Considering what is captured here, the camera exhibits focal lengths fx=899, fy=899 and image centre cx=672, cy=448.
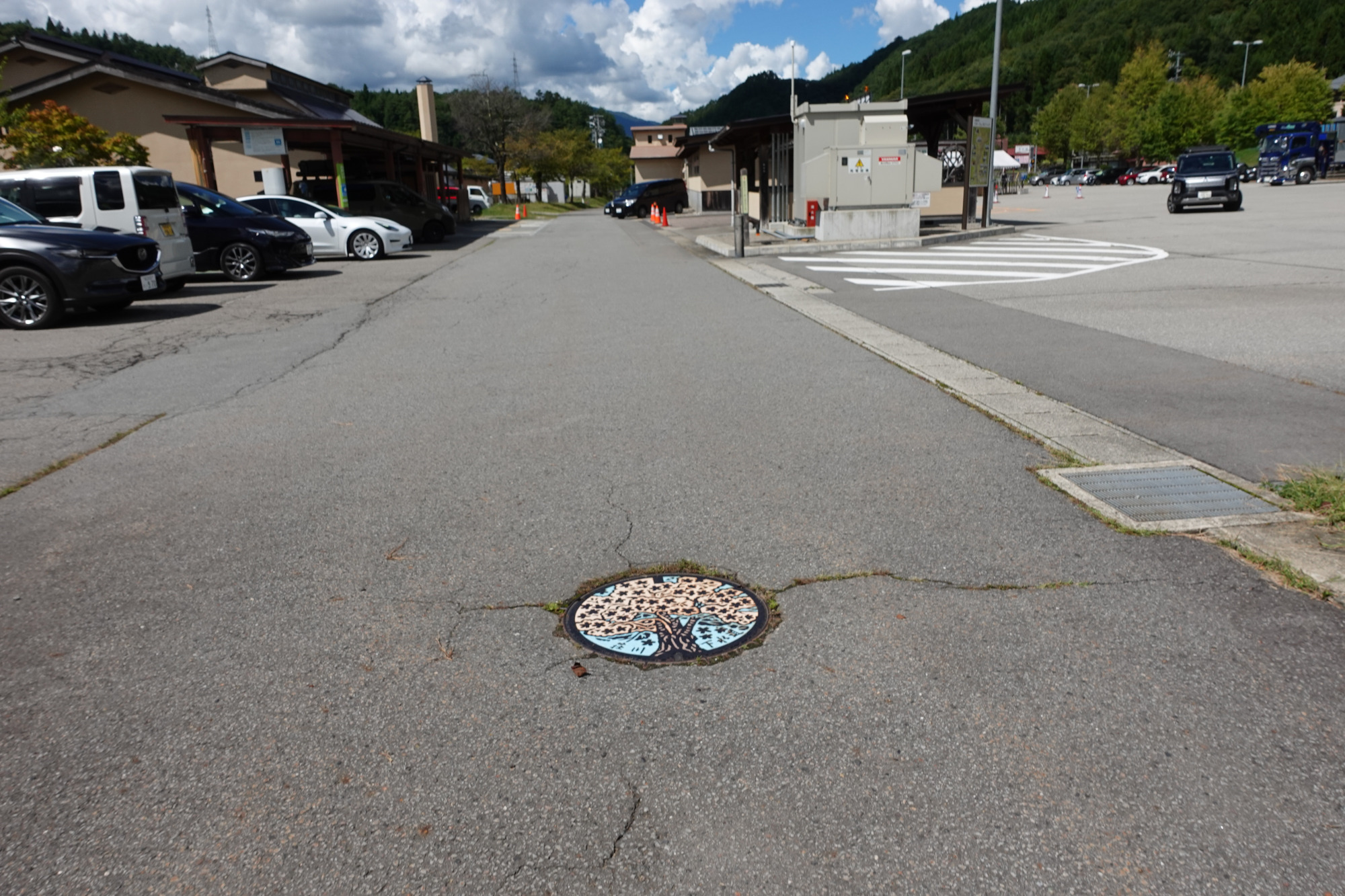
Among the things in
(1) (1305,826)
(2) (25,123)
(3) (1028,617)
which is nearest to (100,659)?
(3) (1028,617)

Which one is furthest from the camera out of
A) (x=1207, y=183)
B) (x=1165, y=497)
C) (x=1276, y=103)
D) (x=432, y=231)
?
(x=1276, y=103)

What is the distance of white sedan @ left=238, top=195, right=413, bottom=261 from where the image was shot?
71.5ft

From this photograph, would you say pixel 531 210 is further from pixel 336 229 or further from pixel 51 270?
pixel 51 270

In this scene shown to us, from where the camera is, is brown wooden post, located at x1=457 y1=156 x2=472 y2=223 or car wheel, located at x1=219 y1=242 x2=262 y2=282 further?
brown wooden post, located at x1=457 y1=156 x2=472 y2=223

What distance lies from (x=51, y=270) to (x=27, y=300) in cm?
55

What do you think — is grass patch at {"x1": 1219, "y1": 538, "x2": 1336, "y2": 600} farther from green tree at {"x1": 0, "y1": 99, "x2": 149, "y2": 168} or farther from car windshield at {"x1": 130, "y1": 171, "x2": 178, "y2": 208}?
green tree at {"x1": 0, "y1": 99, "x2": 149, "y2": 168}

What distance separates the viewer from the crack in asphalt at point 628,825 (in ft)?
7.77

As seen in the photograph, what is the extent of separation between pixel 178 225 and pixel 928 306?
466 inches

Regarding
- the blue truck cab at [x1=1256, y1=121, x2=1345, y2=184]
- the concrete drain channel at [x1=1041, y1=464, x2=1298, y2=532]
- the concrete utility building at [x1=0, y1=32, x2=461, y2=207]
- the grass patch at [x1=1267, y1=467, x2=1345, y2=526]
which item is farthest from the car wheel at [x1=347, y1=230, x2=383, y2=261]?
the blue truck cab at [x1=1256, y1=121, x2=1345, y2=184]

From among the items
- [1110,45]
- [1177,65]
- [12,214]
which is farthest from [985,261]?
[1110,45]

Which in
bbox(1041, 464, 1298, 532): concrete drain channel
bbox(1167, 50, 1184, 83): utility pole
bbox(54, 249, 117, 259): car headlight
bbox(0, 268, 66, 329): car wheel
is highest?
bbox(1167, 50, 1184, 83): utility pole

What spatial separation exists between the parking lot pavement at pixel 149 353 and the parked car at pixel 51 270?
0.32m

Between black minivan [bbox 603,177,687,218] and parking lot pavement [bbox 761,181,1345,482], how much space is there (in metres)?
32.7

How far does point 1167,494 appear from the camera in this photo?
4.86 metres
